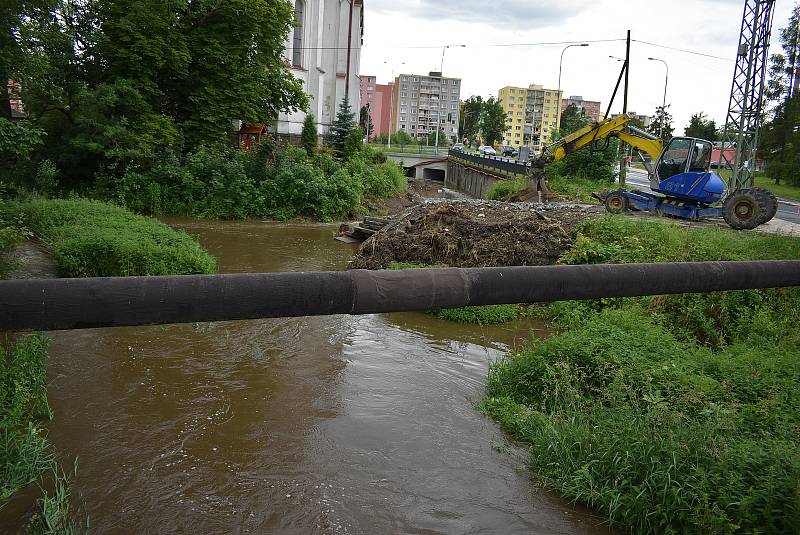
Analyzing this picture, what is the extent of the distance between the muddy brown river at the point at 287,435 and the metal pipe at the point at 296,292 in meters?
2.87

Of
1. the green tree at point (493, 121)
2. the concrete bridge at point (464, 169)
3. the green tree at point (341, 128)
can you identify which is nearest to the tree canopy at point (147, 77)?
the green tree at point (341, 128)

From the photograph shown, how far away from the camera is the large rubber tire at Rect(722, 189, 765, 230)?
55.2ft

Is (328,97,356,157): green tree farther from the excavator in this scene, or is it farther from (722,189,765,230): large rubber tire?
(722,189,765,230): large rubber tire

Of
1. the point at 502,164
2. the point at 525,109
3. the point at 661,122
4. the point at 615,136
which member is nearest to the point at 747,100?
the point at 615,136

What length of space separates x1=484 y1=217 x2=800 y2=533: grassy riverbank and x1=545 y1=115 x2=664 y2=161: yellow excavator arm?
1075 centimetres

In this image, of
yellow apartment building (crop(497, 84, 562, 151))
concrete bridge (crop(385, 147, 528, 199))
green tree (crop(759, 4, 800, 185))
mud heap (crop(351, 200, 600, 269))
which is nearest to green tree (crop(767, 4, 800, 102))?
green tree (crop(759, 4, 800, 185))

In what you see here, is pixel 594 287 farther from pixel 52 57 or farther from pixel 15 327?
pixel 52 57

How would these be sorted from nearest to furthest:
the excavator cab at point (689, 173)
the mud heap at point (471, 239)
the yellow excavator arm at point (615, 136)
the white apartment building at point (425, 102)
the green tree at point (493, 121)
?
the mud heap at point (471, 239)
the excavator cab at point (689, 173)
the yellow excavator arm at point (615, 136)
the green tree at point (493, 121)
the white apartment building at point (425, 102)

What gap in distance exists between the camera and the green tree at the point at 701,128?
5409cm

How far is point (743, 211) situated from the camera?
1708 centimetres

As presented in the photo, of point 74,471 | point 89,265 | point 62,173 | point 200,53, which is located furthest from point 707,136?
point 74,471

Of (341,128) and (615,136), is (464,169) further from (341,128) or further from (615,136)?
(615,136)

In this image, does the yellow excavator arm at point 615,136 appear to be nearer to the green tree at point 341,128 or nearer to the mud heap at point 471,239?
the mud heap at point 471,239

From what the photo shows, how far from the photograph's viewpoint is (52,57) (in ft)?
64.5
